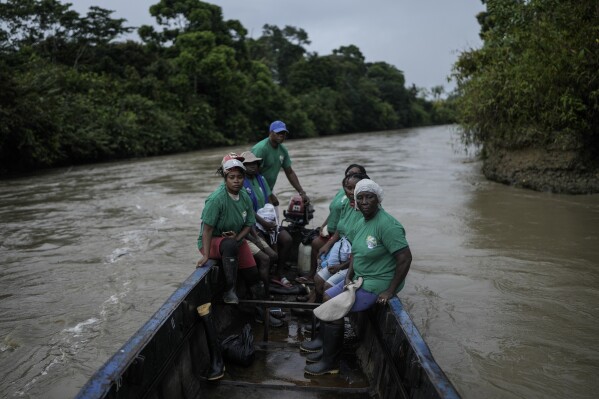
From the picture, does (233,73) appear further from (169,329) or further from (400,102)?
(400,102)

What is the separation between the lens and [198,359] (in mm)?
3824

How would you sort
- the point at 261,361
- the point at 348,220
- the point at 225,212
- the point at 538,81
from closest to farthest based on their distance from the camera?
the point at 261,361, the point at 225,212, the point at 348,220, the point at 538,81

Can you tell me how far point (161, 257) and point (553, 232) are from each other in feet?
21.7

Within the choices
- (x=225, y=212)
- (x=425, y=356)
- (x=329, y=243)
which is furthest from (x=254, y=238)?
(x=425, y=356)

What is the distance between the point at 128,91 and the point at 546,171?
26.9m

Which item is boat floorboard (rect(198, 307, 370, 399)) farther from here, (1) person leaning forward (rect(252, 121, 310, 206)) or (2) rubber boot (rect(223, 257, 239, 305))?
(1) person leaning forward (rect(252, 121, 310, 206))

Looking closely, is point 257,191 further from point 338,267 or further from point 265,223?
point 338,267

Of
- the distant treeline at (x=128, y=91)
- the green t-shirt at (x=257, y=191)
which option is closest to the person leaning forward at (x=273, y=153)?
the green t-shirt at (x=257, y=191)

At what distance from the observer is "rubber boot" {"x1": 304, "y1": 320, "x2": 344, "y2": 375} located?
3.74m

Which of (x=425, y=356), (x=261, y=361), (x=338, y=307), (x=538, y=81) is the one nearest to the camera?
(x=425, y=356)

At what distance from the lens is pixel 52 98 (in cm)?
2091

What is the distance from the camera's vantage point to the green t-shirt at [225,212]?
14.6 feet

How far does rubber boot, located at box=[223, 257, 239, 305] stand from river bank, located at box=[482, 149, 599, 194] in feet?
33.6

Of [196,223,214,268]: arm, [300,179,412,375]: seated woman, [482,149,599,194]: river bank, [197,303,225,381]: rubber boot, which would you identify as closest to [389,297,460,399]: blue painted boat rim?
[300,179,412,375]: seated woman
